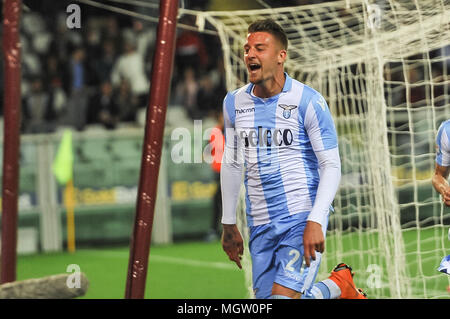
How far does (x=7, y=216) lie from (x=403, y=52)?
344 cm

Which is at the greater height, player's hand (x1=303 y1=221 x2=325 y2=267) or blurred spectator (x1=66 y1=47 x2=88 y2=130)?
blurred spectator (x1=66 y1=47 x2=88 y2=130)

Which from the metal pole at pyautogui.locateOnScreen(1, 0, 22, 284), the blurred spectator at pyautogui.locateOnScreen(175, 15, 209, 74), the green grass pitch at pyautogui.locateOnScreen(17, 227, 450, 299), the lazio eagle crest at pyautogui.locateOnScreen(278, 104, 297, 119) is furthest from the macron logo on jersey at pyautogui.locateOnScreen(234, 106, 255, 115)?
the blurred spectator at pyautogui.locateOnScreen(175, 15, 209, 74)

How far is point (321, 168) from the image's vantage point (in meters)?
3.83

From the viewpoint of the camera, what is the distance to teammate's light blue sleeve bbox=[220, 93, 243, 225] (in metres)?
4.11

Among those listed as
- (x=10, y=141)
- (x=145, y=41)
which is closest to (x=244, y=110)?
(x=10, y=141)

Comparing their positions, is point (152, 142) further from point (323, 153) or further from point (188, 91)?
point (188, 91)

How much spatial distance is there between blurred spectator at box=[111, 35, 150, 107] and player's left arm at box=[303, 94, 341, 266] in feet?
32.7

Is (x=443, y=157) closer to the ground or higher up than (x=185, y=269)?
higher up

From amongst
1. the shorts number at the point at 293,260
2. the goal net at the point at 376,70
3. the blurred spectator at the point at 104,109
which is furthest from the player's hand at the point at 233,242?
the blurred spectator at the point at 104,109

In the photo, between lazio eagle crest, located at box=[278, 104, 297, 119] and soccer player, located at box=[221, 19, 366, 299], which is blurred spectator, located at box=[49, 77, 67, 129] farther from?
lazio eagle crest, located at box=[278, 104, 297, 119]

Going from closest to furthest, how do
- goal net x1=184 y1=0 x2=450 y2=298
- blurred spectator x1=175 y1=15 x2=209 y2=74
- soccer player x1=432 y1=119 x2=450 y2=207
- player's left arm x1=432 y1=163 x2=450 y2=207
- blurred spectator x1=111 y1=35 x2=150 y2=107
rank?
player's left arm x1=432 y1=163 x2=450 y2=207, soccer player x1=432 y1=119 x2=450 y2=207, goal net x1=184 y1=0 x2=450 y2=298, blurred spectator x1=111 y1=35 x2=150 y2=107, blurred spectator x1=175 y1=15 x2=209 y2=74

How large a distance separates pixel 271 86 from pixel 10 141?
2.00 m

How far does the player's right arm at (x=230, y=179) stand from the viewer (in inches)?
162
